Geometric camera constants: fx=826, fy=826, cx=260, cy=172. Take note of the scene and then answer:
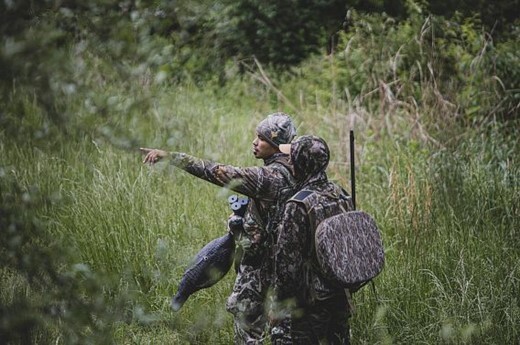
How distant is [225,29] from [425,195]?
22.1 feet

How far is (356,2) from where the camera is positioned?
12.6 metres

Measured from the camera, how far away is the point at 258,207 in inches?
186

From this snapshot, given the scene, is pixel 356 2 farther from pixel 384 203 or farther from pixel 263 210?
pixel 263 210

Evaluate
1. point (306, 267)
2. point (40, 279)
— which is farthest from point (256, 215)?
point (40, 279)

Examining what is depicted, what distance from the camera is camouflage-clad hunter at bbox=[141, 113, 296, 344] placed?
4.53m

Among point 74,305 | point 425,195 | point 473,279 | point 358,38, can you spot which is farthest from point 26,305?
point 358,38

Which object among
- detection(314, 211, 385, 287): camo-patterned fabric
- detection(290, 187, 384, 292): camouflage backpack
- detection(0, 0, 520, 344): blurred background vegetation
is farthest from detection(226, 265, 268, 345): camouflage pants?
detection(314, 211, 385, 287): camo-patterned fabric

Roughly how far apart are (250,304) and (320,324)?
593 millimetres

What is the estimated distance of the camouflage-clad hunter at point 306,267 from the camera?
4113 millimetres

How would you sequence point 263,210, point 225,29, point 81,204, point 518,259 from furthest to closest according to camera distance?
point 225,29
point 81,204
point 518,259
point 263,210

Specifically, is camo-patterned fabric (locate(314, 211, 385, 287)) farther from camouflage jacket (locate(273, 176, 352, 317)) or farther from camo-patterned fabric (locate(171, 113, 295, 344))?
camo-patterned fabric (locate(171, 113, 295, 344))

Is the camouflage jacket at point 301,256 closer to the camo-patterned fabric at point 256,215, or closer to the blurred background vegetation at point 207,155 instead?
the camo-patterned fabric at point 256,215

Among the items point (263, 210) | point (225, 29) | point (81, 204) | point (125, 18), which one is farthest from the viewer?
point (225, 29)

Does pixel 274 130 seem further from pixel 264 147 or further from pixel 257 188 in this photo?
pixel 257 188
